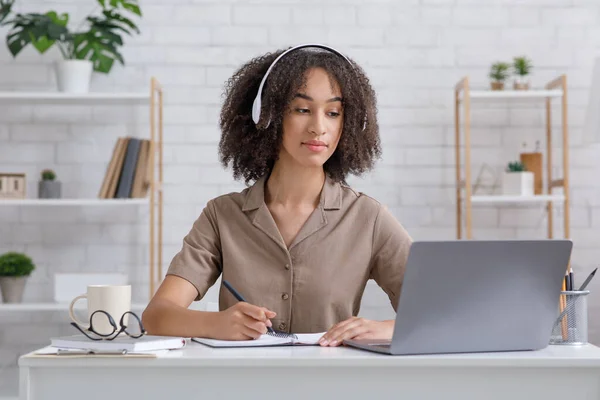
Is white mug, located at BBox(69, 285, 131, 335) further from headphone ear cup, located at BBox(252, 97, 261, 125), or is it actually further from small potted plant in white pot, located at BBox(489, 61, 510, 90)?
small potted plant in white pot, located at BBox(489, 61, 510, 90)

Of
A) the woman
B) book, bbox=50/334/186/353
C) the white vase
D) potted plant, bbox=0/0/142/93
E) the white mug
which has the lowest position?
book, bbox=50/334/186/353

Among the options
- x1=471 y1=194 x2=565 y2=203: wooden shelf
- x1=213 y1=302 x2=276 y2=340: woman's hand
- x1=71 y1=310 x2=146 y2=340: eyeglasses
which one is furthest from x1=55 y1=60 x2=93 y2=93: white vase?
x1=213 y1=302 x2=276 y2=340: woman's hand

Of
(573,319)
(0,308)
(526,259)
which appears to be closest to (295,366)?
(526,259)

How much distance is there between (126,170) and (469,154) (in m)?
1.32

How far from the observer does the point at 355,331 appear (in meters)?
1.46

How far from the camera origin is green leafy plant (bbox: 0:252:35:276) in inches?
131

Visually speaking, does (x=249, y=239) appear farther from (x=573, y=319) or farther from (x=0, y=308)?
(x=0, y=308)

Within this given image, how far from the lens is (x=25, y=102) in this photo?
139 inches

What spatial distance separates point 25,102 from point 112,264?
2.44 ft

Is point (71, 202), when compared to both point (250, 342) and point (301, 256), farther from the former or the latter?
point (250, 342)

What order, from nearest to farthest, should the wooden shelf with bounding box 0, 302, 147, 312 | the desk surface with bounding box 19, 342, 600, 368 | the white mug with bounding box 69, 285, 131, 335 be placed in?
the desk surface with bounding box 19, 342, 600, 368
the white mug with bounding box 69, 285, 131, 335
the wooden shelf with bounding box 0, 302, 147, 312

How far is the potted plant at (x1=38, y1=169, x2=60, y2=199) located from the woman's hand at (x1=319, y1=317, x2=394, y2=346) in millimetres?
2162

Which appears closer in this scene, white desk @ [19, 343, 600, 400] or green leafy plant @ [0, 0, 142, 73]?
white desk @ [19, 343, 600, 400]

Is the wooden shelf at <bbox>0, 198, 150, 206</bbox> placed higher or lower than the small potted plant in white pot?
lower
